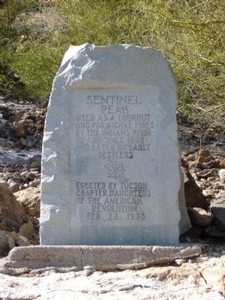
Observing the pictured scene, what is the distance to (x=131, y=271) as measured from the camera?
22.6 ft

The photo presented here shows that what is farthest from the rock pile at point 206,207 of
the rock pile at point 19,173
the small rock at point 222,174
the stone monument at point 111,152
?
the rock pile at point 19,173

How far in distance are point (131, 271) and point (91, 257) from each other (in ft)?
1.09

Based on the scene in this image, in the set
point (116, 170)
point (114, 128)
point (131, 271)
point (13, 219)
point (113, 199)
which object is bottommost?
point (131, 271)

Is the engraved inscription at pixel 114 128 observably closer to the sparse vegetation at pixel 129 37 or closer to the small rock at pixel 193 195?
the small rock at pixel 193 195

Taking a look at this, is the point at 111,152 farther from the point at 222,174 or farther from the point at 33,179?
the point at 222,174

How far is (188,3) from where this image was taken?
32.4ft

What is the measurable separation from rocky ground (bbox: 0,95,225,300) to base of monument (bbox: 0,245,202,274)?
3.1 inches

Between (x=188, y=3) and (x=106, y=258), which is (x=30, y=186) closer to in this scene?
(x=188, y=3)

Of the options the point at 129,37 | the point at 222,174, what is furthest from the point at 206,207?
the point at 129,37

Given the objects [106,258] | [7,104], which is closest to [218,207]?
[106,258]

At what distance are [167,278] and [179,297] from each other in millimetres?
365

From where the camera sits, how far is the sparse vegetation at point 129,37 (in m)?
9.57

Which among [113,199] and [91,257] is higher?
[113,199]

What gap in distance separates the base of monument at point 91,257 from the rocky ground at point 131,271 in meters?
0.08
